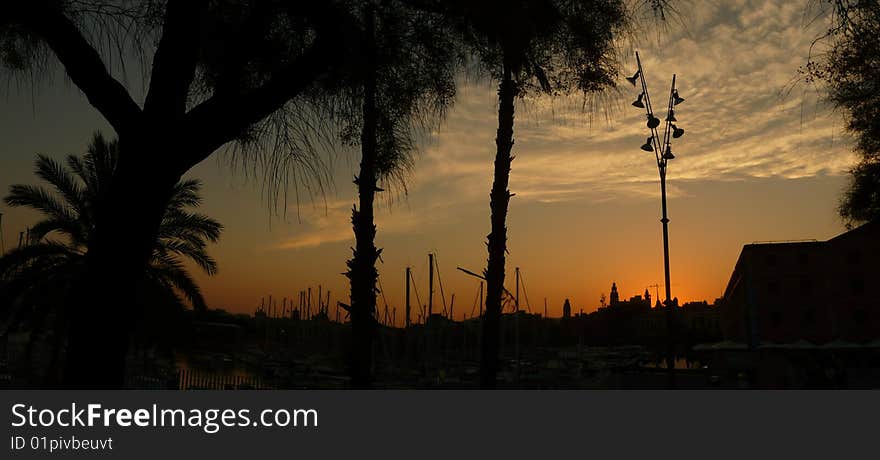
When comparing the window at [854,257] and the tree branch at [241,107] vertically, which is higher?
the window at [854,257]

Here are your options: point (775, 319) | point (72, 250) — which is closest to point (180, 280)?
point (72, 250)

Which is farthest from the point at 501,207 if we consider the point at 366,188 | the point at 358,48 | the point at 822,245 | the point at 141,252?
the point at 822,245

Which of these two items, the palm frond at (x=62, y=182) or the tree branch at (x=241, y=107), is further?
the palm frond at (x=62, y=182)

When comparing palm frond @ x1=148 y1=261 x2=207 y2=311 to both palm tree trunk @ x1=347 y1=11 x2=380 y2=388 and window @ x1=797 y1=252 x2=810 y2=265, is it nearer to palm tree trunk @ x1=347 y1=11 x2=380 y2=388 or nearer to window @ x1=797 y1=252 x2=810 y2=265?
palm tree trunk @ x1=347 y1=11 x2=380 y2=388

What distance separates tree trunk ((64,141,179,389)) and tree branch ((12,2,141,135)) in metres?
0.21

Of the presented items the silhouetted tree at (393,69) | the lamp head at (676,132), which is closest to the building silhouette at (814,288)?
the lamp head at (676,132)

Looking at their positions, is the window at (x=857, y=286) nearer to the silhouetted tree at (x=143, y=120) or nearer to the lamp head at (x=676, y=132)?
the lamp head at (x=676, y=132)

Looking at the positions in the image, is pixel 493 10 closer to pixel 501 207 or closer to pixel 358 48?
pixel 358 48

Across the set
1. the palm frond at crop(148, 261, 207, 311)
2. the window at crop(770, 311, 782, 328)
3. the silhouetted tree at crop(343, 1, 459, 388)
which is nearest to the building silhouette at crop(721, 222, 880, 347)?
the window at crop(770, 311, 782, 328)

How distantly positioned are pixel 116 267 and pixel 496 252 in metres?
10.2

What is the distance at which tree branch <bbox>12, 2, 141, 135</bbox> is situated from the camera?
385 centimetres

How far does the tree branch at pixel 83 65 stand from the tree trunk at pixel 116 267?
206 mm

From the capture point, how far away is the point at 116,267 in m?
3.58

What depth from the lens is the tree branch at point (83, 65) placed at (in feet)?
12.6
